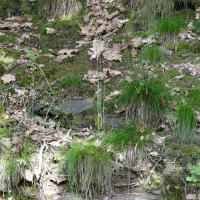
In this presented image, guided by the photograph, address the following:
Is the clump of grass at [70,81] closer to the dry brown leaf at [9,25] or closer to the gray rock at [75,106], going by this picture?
the gray rock at [75,106]

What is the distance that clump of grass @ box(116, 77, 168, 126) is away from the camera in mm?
3184

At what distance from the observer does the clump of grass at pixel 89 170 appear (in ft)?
8.69

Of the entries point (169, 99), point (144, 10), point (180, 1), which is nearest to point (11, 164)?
point (169, 99)

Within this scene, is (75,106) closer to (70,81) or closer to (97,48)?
(70,81)

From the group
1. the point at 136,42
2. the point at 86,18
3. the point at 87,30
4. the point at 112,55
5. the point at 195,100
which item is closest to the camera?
the point at 195,100

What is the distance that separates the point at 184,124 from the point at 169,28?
7.03ft

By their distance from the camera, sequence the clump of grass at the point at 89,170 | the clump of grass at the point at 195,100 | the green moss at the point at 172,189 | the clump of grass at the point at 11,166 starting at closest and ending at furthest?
the green moss at the point at 172,189 < the clump of grass at the point at 89,170 < the clump of grass at the point at 11,166 < the clump of grass at the point at 195,100

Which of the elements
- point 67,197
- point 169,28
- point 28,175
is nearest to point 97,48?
point 169,28

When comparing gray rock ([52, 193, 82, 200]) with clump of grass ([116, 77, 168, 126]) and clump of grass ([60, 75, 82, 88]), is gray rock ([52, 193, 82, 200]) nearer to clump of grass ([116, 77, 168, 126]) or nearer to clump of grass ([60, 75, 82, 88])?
clump of grass ([116, 77, 168, 126])

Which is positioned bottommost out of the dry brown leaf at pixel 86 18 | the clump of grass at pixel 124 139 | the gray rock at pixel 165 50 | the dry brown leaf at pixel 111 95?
the clump of grass at pixel 124 139

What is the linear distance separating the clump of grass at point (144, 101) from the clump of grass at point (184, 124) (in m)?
0.25

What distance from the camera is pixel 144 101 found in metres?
3.20

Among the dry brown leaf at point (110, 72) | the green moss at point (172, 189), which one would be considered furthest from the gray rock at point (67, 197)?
the dry brown leaf at point (110, 72)

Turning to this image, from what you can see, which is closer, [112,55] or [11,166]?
[11,166]
